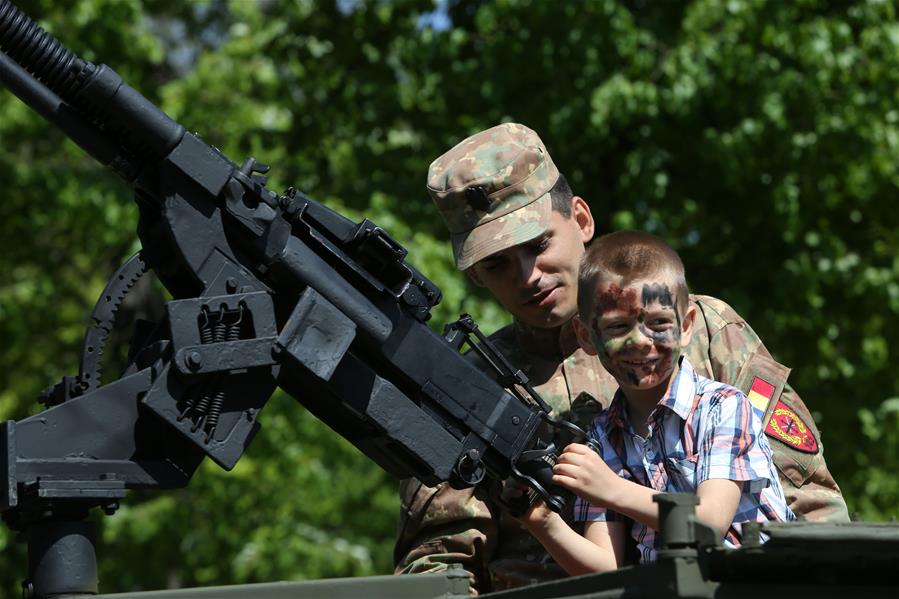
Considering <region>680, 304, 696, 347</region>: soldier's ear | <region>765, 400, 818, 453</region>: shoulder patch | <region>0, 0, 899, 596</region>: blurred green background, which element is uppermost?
<region>0, 0, 899, 596</region>: blurred green background

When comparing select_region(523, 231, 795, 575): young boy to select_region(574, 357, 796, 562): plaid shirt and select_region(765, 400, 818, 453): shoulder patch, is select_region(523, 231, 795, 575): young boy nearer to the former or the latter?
select_region(574, 357, 796, 562): plaid shirt

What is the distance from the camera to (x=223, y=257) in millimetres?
3969

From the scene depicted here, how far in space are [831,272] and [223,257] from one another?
7.27 meters

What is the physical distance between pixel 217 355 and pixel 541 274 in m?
1.22

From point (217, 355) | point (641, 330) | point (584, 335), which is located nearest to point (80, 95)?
point (217, 355)

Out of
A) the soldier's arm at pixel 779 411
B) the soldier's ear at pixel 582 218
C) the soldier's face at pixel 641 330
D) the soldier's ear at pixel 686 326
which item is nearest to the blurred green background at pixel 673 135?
the soldier's ear at pixel 582 218

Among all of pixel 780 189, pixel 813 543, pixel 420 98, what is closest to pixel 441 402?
pixel 813 543

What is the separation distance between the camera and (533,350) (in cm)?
502

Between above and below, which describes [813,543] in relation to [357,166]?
below

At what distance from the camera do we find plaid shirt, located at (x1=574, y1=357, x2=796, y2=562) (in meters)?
3.81

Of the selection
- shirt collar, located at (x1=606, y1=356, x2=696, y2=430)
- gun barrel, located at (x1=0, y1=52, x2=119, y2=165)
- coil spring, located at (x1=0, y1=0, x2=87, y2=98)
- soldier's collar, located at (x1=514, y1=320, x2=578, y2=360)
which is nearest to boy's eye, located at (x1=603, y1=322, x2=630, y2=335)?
shirt collar, located at (x1=606, y1=356, x2=696, y2=430)

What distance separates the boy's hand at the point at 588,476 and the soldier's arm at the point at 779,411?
841 millimetres

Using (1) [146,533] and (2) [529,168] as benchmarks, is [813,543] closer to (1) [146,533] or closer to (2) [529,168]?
(2) [529,168]

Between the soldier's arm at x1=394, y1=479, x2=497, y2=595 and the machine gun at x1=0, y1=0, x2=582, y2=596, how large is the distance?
0.53 meters
